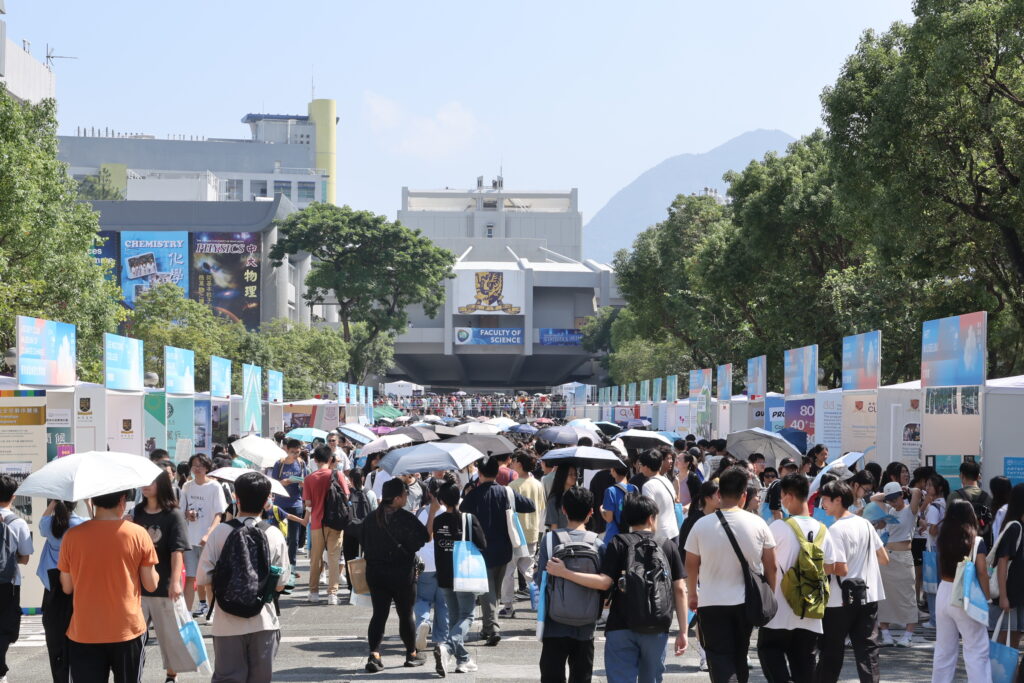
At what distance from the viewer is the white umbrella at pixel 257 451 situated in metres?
15.0

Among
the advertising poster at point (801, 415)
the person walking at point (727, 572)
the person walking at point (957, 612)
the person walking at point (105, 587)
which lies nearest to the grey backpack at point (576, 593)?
the person walking at point (727, 572)

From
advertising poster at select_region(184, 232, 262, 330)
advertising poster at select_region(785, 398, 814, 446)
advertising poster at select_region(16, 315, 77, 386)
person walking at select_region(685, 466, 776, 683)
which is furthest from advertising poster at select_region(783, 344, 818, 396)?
advertising poster at select_region(184, 232, 262, 330)

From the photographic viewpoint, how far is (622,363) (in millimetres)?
75125

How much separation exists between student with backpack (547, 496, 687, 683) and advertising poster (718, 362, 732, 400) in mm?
21763

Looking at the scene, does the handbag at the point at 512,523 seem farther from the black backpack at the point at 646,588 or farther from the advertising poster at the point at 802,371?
the advertising poster at the point at 802,371

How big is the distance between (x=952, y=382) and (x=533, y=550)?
533cm

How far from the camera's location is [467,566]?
9.30m

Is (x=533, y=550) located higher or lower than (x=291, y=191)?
lower

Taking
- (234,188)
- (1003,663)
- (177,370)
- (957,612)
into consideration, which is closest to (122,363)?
(177,370)

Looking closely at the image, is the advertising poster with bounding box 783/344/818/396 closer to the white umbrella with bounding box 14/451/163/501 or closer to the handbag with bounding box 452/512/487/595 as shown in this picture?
the handbag with bounding box 452/512/487/595

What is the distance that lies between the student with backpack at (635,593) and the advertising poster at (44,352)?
8.93 m

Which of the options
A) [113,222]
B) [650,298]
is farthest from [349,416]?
[113,222]

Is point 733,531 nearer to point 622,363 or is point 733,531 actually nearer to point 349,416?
point 349,416

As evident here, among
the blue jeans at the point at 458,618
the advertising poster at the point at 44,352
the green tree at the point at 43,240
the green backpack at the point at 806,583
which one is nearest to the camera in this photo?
the green backpack at the point at 806,583
